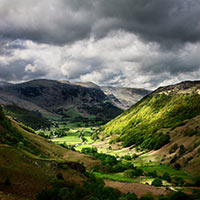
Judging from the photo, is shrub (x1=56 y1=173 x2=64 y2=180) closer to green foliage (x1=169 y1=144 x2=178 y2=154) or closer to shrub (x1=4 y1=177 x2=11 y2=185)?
shrub (x1=4 y1=177 x2=11 y2=185)

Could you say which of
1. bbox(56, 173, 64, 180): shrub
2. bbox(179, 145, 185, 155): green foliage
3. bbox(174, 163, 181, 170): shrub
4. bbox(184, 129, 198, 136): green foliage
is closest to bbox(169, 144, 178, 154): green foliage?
bbox(179, 145, 185, 155): green foliage

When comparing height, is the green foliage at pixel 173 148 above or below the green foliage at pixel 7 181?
below

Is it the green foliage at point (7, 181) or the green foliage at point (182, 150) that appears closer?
the green foliage at point (7, 181)

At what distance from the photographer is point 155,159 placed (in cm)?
14350

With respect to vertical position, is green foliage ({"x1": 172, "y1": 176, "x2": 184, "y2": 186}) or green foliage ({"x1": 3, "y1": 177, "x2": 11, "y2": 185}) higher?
green foliage ({"x1": 3, "y1": 177, "x2": 11, "y2": 185})

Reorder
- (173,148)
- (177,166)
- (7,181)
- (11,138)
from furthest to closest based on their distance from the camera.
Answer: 1. (173,148)
2. (177,166)
3. (11,138)
4. (7,181)

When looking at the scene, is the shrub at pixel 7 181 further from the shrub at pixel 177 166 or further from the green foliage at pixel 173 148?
the green foliage at pixel 173 148

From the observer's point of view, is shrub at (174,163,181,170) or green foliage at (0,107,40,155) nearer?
green foliage at (0,107,40,155)

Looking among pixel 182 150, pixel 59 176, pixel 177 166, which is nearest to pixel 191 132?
pixel 182 150

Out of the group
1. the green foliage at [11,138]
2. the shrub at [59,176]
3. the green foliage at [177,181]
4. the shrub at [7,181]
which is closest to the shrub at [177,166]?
the green foliage at [177,181]

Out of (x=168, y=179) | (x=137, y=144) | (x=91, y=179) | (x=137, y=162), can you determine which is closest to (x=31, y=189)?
(x=91, y=179)

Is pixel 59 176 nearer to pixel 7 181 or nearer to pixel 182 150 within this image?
pixel 7 181

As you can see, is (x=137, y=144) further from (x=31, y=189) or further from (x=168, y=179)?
(x=31, y=189)

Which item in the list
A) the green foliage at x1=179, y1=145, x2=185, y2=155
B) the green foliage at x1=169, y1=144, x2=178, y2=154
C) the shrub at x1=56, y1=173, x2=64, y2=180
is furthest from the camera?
the green foliage at x1=169, y1=144, x2=178, y2=154
